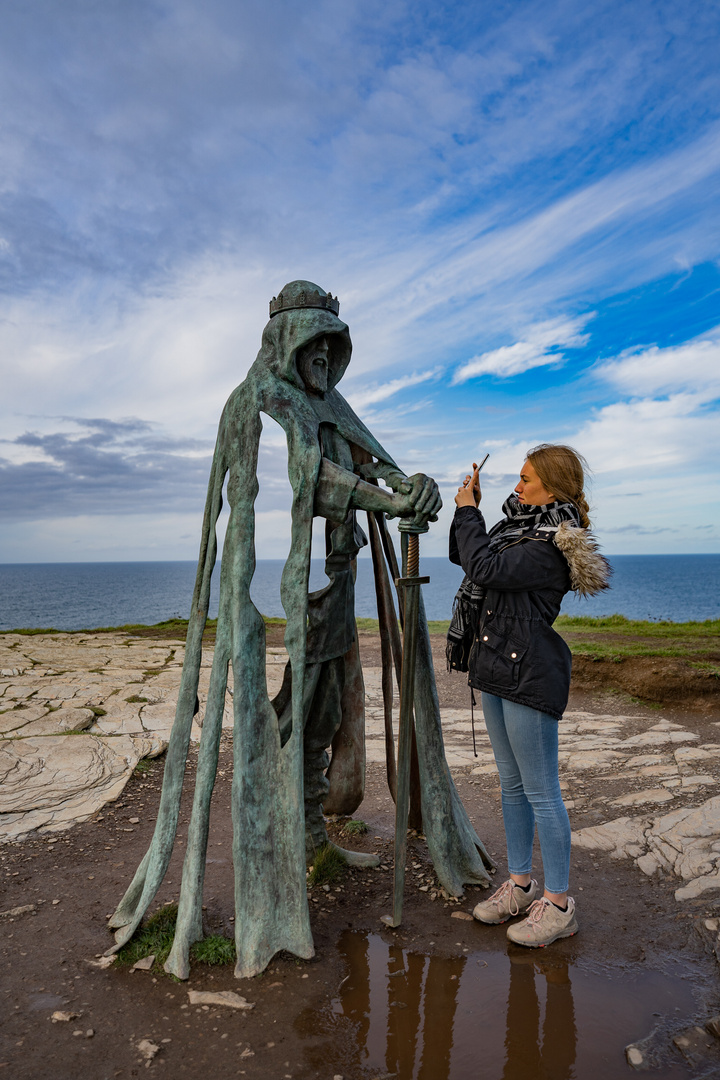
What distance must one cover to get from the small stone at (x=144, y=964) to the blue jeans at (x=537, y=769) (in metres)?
1.81

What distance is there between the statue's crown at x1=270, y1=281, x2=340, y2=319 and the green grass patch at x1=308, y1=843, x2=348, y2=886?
Answer: 119 inches

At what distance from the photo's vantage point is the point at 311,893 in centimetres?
367

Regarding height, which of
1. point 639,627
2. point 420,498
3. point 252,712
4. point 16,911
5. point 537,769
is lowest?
point 16,911

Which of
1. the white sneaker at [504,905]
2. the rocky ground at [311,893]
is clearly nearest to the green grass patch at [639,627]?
the rocky ground at [311,893]

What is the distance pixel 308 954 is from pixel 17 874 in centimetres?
215

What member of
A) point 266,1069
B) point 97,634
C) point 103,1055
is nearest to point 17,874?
point 103,1055

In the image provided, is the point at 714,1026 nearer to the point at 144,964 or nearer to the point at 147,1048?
the point at 147,1048

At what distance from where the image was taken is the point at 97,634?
14.1m

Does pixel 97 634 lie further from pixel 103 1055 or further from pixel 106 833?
pixel 103 1055

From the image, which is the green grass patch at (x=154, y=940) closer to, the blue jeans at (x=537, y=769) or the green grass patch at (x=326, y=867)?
the green grass patch at (x=326, y=867)

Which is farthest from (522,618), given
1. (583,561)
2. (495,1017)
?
(495,1017)

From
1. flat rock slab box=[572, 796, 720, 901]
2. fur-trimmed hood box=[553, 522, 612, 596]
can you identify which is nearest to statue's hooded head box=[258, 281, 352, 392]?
fur-trimmed hood box=[553, 522, 612, 596]

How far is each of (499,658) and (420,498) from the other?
33.2 inches

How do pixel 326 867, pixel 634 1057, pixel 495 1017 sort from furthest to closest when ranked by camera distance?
pixel 326 867, pixel 495 1017, pixel 634 1057
